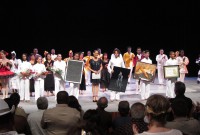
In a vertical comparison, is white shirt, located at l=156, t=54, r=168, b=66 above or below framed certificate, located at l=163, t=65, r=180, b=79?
above

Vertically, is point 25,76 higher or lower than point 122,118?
higher

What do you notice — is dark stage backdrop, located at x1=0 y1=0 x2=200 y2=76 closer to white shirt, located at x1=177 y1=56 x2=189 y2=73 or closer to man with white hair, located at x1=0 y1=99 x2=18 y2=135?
white shirt, located at x1=177 y1=56 x2=189 y2=73

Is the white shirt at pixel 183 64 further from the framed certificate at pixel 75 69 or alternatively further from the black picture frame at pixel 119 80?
the framed certificate at pixel 75 69

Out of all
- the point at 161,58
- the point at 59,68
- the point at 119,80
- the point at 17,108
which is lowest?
the point at 17,108

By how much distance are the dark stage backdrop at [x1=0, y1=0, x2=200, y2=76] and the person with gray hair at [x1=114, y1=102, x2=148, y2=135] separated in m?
17.1

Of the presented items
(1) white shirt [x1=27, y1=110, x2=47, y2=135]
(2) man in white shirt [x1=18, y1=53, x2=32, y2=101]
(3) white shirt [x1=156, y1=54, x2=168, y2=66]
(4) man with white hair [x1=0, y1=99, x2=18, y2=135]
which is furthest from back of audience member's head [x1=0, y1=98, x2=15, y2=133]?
(3) white shirt [x1=156, y1=54, x2=168, y2=66]

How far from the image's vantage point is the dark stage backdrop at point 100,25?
68.5 feet

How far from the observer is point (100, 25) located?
22.2 meters

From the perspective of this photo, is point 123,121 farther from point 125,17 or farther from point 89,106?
point 125,17

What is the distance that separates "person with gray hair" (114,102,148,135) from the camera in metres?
4.01

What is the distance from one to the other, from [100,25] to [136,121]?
18.4m

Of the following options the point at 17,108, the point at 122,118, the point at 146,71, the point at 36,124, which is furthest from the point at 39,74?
the point at 122,118

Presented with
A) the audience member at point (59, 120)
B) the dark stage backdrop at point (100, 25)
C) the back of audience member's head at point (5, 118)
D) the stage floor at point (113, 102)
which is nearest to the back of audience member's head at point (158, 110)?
the back of audience member's head at point (5, 118)

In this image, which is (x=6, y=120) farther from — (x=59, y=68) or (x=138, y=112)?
(x=59, y=68)
